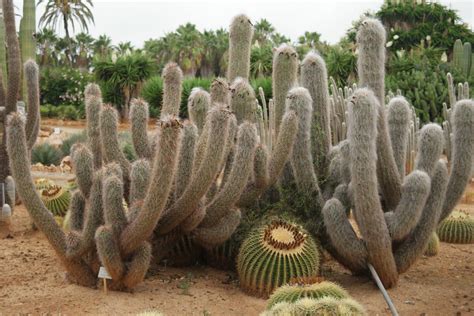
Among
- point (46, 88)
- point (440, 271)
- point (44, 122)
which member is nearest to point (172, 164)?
point (440, 271)

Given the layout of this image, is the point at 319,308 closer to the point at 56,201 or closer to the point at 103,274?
the point at 103,274

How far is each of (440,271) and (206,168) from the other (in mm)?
2879

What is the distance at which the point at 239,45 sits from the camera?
7.25 meters

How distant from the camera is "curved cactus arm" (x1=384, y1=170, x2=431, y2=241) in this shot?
5.61 meters

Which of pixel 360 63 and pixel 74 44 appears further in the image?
pixel 74 44

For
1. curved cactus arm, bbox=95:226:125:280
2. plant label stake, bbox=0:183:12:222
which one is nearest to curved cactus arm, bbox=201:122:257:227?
curved cactus arm, bbox=95:226:125:280

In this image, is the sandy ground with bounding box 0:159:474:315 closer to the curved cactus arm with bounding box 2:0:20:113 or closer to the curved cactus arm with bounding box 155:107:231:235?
the curved cactus arm with bounding box 155:107:231:235

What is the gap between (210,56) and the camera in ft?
142

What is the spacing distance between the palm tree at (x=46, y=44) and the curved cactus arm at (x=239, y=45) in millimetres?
44431

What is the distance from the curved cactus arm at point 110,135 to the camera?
5.82 metres

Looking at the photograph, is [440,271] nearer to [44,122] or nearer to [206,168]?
[206,168]

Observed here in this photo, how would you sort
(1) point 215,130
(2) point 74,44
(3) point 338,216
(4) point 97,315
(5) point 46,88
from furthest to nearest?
(2) point 74,44
(5) point 46,88
(3) point 338,216
(1) point 215,130
(4) point 97,315

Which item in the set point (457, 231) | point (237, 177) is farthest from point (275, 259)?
point (457, 231)

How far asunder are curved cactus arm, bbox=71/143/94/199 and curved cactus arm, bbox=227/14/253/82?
86.1 inches
